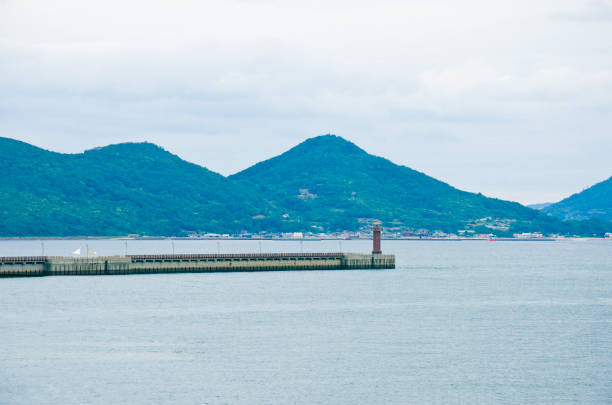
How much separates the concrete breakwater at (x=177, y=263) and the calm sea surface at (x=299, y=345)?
380 centimetres

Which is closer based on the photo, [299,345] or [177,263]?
[299,345]

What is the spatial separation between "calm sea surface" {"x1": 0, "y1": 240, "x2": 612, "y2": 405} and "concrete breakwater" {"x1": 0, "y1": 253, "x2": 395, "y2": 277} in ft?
12.5

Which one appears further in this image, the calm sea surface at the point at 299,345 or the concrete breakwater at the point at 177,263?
the concrete breakwater at the point at 177,263

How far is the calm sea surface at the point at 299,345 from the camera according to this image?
171 feet

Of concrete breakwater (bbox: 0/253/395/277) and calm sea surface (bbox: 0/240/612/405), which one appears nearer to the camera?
calm sea surface (bbox: 0/240/612/405)

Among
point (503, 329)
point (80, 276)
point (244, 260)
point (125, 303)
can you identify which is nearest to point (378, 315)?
point (503, 329)

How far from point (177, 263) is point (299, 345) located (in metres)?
68.7

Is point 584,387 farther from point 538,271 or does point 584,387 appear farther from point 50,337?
point 538,271

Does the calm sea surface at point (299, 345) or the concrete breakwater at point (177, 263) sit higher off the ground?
the concrete breakwater at point (177, 263)

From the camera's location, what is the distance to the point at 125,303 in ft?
310

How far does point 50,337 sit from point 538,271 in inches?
Answer: 4653

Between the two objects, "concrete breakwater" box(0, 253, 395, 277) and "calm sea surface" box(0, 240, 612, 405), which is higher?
"concrete breakwater" box(0, 253, 395, 277)

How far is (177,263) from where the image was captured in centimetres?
13350

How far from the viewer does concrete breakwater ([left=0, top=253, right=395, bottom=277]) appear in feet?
395
